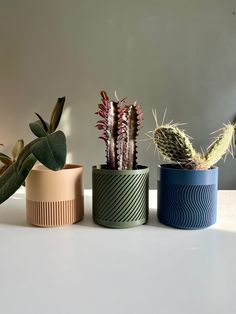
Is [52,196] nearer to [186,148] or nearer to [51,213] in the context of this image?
[51,213]

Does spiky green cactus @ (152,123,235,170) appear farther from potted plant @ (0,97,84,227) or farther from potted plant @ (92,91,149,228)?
potted plant @ (0,97,84,227)

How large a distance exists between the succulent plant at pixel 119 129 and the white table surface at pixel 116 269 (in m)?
0.12

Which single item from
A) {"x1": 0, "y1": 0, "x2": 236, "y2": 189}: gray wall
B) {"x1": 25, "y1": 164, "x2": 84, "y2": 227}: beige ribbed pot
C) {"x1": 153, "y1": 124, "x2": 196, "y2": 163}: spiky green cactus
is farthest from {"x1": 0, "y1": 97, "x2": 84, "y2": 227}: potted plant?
{"x1": 0, "y1": 0, "x2": 236, "y2": 189}: gray wall

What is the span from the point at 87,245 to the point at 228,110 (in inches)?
62.0

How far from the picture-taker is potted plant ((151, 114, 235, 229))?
0.45 metres

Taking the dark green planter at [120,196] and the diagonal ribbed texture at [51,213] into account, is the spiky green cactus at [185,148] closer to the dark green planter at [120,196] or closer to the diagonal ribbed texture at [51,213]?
the dark green planter at [120,196]

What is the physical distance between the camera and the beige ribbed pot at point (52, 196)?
18.0 inches

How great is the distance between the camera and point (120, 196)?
0.45 m

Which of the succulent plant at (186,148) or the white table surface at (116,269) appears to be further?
the succulent plant at (186,148)
